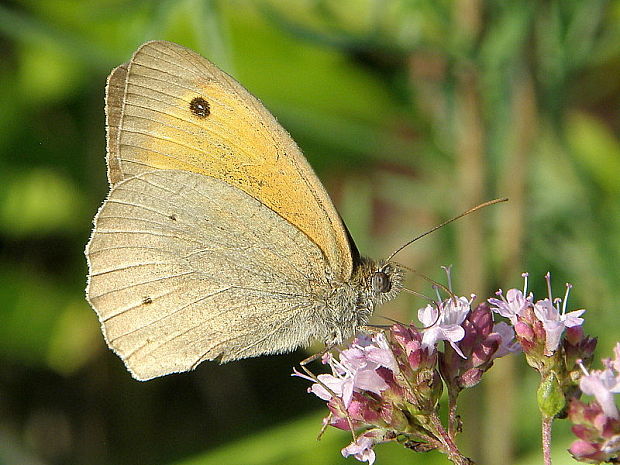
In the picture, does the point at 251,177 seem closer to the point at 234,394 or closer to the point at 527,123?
the point at 527,123

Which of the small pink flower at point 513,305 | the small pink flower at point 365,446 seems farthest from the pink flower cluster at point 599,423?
the small pink flower at point 365,446

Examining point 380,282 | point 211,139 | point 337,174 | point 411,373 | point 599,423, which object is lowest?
point 599,423

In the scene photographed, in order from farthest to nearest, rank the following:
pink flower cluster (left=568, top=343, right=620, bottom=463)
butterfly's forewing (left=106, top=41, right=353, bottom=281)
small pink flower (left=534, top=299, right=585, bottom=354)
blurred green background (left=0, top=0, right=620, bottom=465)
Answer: blurred green background (left=0, top=0, right=620, bottom=465)
butterfly's forewing (left=106, top=41, right=353, bottom=281)
small pink flower (left=534, top=299, right=585, bottom=354)
pink flower cluster (left=568, top=343, right=620, bottom=463)

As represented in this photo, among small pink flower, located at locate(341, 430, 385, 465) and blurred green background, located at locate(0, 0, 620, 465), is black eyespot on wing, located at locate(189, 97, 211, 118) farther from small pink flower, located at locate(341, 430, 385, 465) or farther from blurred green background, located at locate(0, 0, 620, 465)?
small pink flower, located at locate(341, 430, 385, 465)

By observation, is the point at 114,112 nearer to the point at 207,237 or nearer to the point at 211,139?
the point at 211,139

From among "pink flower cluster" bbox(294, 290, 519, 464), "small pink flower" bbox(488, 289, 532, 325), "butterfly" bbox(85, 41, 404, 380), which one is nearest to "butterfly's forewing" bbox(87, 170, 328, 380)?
"butterfly" bbox(85, 41, 404, 380)

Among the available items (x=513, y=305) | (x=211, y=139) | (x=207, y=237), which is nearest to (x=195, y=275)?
(x=207, y=237)
